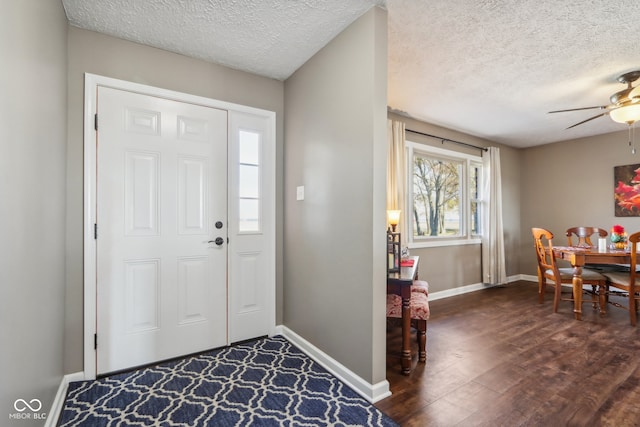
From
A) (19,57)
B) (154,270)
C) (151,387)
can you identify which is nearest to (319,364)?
(151,387)

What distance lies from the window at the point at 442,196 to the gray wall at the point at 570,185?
1403 mm

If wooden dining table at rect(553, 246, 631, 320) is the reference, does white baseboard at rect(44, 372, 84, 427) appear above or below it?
below

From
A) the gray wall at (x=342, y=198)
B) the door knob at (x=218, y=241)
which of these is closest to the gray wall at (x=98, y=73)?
the gray wall at (x=342, y=198)

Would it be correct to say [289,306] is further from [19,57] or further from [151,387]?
[19,57]

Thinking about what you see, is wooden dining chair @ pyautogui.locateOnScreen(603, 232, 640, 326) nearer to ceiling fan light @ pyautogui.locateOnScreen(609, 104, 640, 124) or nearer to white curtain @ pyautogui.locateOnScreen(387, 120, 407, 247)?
ceiling fan light @ pyautogui.locateOnScreen(609, 104, 640, 124)

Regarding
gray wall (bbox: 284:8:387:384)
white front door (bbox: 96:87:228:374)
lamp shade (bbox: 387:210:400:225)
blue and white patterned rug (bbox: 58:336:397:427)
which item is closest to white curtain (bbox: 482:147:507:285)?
lamp shade (bbox: 387:210:400:225)

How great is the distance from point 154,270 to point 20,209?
1202 millimetres

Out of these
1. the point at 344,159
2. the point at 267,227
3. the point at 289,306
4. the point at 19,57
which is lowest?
the point at 289,306

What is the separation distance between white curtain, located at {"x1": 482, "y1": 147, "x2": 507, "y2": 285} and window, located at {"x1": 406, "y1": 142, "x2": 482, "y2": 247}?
12 centimetres

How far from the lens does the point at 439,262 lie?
4281 mm

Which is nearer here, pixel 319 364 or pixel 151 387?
pixel 151 387

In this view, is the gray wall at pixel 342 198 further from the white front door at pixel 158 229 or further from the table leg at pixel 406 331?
the white front door at pixel 158 229

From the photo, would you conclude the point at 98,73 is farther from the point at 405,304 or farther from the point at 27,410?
the point at 405,304

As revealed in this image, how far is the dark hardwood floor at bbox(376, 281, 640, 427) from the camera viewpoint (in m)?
1.72
